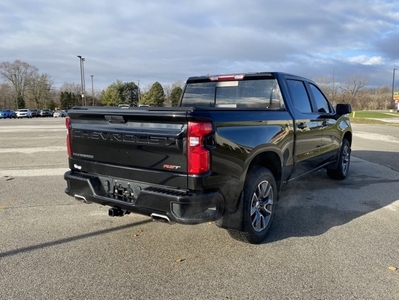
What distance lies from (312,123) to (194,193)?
289 cm

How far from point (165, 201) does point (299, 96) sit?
2.98 m

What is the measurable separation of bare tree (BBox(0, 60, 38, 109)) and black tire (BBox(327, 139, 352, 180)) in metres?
81.7

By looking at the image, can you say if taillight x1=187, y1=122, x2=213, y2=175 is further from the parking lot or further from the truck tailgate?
the parking lot

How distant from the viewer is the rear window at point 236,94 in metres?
4.45

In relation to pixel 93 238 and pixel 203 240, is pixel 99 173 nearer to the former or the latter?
pixel 93 238

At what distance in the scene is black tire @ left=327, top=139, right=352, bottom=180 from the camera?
6.66 metres

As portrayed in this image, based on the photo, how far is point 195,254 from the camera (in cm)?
347

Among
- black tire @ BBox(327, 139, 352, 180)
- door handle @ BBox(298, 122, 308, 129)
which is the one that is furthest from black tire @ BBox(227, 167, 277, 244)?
black tire @ BBox(327, 139, 352, 180)

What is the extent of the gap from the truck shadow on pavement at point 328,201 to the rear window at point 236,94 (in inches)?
63.4

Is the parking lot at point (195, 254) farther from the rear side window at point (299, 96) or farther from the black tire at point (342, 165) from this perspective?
the rear side window at point (299, 96)

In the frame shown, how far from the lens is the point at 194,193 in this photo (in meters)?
2.90

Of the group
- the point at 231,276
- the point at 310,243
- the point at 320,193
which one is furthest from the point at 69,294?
the point at 320,193

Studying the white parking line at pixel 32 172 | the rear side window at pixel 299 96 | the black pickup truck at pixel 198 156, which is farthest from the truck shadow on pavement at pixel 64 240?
the white parking line at pixel 32 172

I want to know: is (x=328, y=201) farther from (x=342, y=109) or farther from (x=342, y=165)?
(x=342, y=109)
